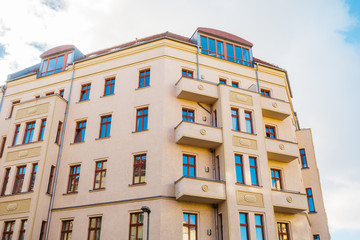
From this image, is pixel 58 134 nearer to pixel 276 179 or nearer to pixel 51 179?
pixel 51 179

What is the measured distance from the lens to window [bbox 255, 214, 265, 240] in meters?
20.4

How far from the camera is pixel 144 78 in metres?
25.2

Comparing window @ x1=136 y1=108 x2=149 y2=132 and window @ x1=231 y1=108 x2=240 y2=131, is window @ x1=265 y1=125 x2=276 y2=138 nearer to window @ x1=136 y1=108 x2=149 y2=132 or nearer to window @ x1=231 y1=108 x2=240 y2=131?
window @ x1=231 y1=108 x2=240 y2=131

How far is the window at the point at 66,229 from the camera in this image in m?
21.4

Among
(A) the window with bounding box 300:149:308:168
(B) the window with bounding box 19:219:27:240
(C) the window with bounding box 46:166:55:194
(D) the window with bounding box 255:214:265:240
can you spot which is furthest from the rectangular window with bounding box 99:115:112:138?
(A) the window with bounding box 300:149:308:168

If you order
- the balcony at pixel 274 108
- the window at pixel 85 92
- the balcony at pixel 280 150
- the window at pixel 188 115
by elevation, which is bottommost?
the balcony at pixel 280 150

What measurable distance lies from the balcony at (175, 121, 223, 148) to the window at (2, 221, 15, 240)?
12007 mm

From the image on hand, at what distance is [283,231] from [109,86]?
54.0 feet

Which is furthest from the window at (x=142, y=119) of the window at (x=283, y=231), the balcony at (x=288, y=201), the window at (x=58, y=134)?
the window at (x=283, y=231)

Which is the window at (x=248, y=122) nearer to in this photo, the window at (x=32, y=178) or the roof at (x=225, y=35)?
the roof at (x=225, y=35)

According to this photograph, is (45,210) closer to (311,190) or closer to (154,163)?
(154,163)

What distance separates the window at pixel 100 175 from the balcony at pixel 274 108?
1235 cm

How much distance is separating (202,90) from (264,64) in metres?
8.09

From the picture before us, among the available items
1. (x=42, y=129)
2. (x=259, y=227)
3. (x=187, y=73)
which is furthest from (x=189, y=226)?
(x=42, y=129)
